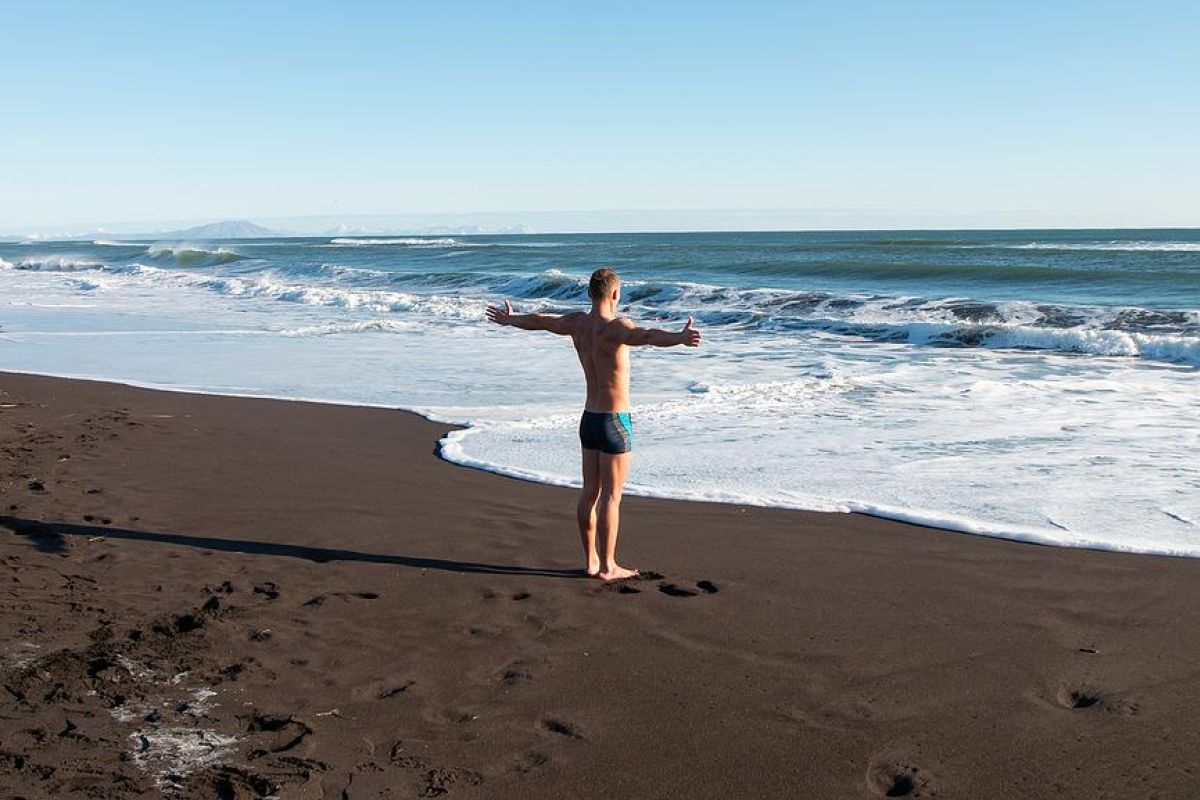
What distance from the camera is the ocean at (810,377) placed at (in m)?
7.09

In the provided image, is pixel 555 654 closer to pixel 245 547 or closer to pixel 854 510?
pixel 245 547

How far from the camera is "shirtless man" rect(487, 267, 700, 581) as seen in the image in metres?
5.17

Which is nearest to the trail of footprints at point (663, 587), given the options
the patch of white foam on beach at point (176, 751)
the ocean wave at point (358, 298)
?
the patch of white foam on beach at point (176, 751)

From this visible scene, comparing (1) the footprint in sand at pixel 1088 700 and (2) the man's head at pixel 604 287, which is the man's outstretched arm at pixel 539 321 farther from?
(1) the footprint in sand at pixel 1088 700

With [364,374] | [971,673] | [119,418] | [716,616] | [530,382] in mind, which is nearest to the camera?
[971,673]


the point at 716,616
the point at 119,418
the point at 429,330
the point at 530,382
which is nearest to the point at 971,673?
the point at 716,616

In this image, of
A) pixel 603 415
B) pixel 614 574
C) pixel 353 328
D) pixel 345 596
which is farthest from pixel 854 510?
pixel 353 328

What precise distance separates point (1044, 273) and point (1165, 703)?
29.1m

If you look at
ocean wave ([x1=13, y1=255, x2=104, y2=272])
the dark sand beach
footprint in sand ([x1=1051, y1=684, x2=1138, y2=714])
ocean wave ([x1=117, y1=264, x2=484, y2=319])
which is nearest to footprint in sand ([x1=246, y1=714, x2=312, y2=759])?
the dark sand beach

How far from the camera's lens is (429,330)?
19.6 m

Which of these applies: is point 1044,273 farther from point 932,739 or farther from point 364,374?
point 932,739

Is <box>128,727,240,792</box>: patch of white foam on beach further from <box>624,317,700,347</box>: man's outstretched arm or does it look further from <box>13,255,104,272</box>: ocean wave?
<box>13,255,104,272</box>: ocean wave

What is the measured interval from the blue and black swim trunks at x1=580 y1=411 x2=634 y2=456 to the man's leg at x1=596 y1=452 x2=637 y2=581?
0.04m

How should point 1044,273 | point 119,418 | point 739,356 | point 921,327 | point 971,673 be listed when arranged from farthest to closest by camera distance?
point 1044,273
point 921,327
point 739,356
point 119,418
point 971,673
